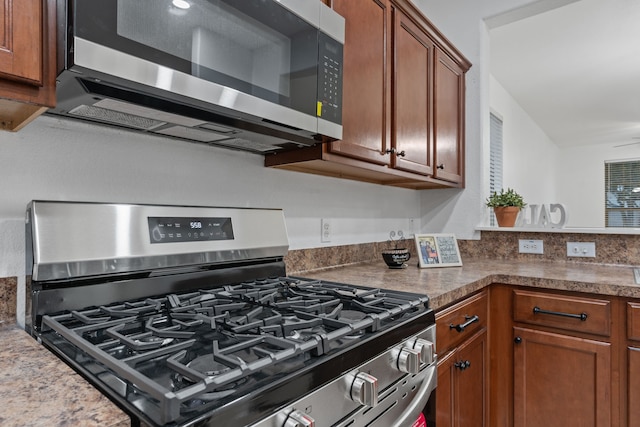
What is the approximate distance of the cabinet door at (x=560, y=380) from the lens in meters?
1.55

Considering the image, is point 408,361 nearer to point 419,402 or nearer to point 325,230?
point 419,402

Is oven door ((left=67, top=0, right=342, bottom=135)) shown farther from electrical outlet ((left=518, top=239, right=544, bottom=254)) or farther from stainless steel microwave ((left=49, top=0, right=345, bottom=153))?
electrical outlet ((left=518, top=239, right=544, bottom=254))

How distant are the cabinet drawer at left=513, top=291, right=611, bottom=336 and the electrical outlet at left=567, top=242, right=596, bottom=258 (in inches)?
25.1

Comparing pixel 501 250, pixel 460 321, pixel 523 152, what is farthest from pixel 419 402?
pixel 523 152

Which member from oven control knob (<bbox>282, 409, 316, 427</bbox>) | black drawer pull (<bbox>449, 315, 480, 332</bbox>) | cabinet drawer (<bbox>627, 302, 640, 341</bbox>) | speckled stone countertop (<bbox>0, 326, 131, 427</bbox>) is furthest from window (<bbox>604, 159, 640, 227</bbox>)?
speckled stone countertop (<bbox>0, 326, 131, 427</bbox>)

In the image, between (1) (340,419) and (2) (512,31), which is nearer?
(1) (340,419)

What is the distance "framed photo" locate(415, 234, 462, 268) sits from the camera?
2.01 meters

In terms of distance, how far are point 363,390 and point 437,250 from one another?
4.72 ft

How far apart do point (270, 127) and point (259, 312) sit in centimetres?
54

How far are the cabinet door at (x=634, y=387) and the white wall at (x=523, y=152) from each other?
2688 mm

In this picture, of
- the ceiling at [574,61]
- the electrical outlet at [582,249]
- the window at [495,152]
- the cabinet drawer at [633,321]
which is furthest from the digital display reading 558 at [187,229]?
the window at [495,152]

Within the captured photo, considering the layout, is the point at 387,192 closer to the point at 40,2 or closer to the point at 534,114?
the point at 40,2

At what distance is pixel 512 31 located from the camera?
9.70ft

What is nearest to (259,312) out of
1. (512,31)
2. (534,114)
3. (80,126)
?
(80,126)
